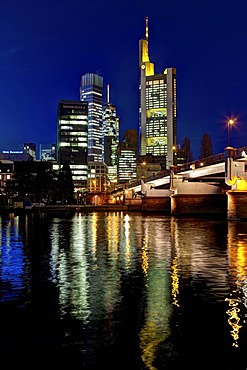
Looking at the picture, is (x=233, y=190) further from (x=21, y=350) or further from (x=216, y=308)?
(x=21, y=350)

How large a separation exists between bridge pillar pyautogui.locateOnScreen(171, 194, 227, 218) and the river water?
71462 millimetres

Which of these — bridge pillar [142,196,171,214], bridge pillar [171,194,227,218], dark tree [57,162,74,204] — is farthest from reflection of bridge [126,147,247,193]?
dark tree [57,162,74,204]

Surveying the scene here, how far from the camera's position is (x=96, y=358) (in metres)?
9.48

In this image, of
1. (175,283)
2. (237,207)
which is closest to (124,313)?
(175,283)

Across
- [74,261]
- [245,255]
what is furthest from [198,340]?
[245,255]

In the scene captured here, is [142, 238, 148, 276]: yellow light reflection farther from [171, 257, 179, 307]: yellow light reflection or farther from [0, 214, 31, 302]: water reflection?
[0, 214, 31, 302]: water reflection

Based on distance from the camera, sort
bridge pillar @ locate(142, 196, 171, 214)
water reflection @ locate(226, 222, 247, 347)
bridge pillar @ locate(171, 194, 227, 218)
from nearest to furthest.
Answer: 1. water reflection @ locate(226, 222, 247, 347)
2. bridge pillar @ locate(171, 194, 227, 218)
3. bridge pillar @ locate(142, 196, 171, 214)

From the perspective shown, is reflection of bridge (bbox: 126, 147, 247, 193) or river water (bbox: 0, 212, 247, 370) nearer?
river water (bbox: 0, 212, 247, 370)

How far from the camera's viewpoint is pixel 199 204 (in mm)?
97062

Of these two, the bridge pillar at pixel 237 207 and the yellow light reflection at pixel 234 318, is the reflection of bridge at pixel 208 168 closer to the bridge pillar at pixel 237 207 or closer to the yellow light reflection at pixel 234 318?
A: the bridge pillar at pixel 237 207

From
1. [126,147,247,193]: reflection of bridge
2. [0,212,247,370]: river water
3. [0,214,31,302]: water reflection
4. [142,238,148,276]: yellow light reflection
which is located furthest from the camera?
[126,147,247,193]: reflection of bridge

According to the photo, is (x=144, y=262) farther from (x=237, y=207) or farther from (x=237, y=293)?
(x=237, y=207)

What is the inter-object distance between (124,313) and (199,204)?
85410mm

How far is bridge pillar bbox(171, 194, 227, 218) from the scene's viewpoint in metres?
95.9
